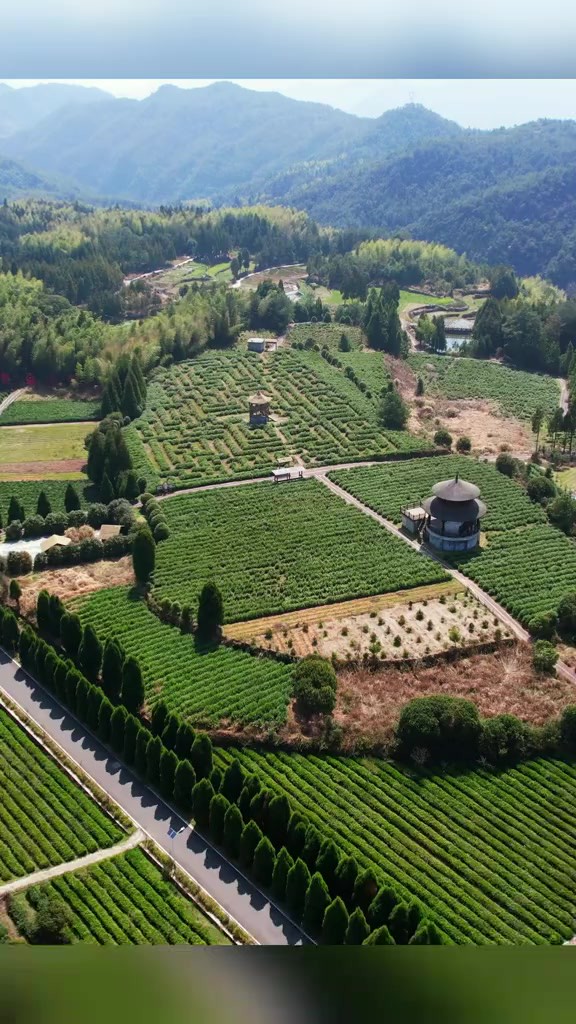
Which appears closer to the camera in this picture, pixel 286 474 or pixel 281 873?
pixel 281 873

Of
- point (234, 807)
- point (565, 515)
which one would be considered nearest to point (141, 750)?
point (234, 807)

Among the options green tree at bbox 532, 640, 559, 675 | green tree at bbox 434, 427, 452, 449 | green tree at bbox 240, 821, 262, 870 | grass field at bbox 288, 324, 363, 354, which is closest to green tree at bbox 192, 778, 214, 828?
green tree at bbox 240, 821, 262, 870

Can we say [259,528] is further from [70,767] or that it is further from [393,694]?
[70,767]

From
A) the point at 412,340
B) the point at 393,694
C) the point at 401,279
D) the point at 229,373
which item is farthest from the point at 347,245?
the point at 393,694

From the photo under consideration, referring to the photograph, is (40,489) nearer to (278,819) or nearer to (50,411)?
→ (50,411)

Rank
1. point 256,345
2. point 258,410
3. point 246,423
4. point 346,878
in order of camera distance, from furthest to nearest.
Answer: point 256,345 < point 246,423 < point 258,410 < point 346,878

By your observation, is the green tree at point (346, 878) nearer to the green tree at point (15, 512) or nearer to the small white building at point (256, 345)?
the green tree at point (15, 512)

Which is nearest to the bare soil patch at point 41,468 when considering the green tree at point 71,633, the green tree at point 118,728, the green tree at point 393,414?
the green tree at point 71,633

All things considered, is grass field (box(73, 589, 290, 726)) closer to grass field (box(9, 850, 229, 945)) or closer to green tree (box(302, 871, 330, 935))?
grass field (box(9, 850, 229, 945))
